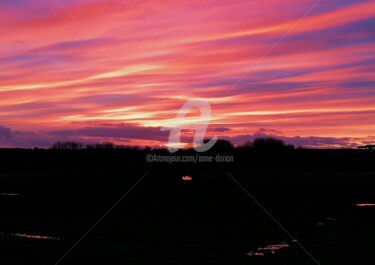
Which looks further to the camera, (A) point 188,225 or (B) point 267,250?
(A) point 188,225

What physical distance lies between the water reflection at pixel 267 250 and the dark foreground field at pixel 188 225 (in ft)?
0.12

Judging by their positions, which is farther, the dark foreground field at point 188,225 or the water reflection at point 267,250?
the water reflection at point 267,250

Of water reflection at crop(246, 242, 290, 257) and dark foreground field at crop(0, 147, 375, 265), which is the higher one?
dark foreground field at crop(0, 147, 375, 265)

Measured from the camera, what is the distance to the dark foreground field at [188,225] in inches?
703

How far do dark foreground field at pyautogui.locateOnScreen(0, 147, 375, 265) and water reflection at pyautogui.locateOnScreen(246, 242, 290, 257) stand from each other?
0.12 feet

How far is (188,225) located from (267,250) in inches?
249

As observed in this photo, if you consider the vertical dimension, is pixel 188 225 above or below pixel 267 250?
above

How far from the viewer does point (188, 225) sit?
2533 centimetres

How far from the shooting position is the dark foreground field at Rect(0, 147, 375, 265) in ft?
58.5

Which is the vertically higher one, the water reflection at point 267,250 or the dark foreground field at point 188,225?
the dark foreground field at point 188,225

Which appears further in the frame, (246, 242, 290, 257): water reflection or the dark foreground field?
(246, 242, 290, 257): water reflection

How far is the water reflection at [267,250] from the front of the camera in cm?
1889

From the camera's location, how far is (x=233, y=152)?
139 m

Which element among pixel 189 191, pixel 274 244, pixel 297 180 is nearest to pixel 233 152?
pixel 297 180
